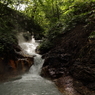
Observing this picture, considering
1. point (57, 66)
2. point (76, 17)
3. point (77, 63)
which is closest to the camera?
point (77, 63)

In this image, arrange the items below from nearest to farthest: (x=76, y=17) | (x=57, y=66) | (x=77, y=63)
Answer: (x=77, y=63), (x=57, y=66), (x=76, y=17)

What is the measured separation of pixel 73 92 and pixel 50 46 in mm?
6817

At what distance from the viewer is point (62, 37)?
1030 cm

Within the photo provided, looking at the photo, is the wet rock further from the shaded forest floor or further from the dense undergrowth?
the dense undergrowth

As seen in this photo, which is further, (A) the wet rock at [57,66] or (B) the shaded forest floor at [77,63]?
(A) the wet rock at [57,66]

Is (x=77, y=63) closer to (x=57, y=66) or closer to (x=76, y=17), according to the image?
(x=57, y=66)

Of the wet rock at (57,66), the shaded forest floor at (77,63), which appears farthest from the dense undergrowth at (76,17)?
the wet rock at (57,66)

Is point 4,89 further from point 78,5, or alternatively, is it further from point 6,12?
point 78,5

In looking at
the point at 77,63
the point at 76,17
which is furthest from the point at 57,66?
the point at 76,17

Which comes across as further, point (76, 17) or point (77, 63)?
point (76, 17)

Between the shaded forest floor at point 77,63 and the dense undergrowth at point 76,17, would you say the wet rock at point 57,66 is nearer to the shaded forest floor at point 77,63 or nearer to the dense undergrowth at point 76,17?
the shaded forest floor at point 77,63

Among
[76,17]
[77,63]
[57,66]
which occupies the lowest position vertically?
[57,66]

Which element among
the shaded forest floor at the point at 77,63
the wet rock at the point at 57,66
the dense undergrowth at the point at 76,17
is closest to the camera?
the shaded forest floor at the point at 77,63

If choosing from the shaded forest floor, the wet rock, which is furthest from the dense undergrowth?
the wet rock
